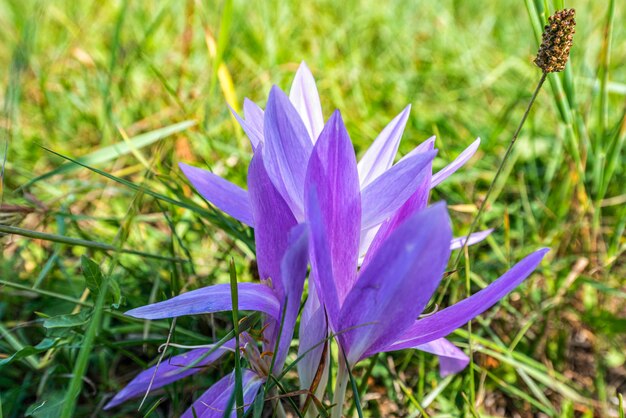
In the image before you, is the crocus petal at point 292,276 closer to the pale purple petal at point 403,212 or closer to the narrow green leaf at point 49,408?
the pale purple petal at point 403,212

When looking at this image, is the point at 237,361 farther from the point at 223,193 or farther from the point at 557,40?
the point at 557,40

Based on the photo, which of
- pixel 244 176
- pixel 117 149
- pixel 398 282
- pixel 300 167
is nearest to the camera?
pixel 398 282

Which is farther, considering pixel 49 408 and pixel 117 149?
pixel 117 149

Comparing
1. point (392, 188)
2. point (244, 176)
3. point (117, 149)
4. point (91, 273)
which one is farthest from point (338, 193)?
point (244, 176)

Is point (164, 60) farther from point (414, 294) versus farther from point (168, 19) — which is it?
point (414, 294)

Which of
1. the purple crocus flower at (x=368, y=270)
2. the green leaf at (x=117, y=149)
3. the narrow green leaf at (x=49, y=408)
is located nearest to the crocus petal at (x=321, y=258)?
the purple crocus flower at (x=368, y=270)

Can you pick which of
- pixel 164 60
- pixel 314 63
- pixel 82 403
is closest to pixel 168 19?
pixel 164 60
